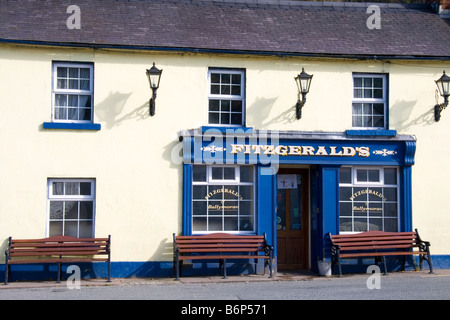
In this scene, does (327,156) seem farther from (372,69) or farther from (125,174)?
(125,174)

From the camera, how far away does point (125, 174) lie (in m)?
13.6

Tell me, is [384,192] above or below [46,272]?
A: above

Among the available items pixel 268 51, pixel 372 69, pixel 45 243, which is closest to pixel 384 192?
pixel 372 69

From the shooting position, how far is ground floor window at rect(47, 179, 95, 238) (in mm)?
13508

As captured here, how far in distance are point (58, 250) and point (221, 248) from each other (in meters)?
3.51

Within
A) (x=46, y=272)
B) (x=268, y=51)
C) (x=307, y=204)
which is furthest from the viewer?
(x=307, y=204)

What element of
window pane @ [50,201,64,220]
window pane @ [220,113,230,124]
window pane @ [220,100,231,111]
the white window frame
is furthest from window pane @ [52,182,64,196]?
window pane @ [220,100,231,111]

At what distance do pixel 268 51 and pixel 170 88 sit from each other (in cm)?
242

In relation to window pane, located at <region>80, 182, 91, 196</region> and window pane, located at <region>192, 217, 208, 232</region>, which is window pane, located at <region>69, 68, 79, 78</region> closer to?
window pane, located at <region>80, 182, 91, 196</region>

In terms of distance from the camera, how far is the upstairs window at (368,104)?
14.6 metres

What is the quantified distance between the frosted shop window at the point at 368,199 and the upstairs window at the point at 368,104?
1.11 metres

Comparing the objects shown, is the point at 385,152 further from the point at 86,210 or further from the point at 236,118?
the point at 86,210

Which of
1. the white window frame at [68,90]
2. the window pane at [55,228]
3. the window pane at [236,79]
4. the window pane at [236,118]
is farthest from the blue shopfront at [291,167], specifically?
the window pane at [55,228]

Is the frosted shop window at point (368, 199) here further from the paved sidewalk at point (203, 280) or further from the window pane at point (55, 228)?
the window pane at point (55, 228)
